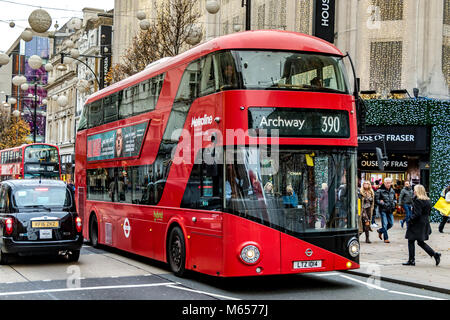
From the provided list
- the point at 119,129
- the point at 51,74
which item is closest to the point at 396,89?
the point at 119,129

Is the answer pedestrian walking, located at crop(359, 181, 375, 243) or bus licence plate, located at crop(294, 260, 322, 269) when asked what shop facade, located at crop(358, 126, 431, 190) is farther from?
bus licence plate, located at crop(294, 260, 322, 269)

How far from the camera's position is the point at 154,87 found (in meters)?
13.5

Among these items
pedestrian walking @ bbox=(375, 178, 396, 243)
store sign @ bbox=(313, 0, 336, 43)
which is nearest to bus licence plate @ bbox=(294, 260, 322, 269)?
pedestrian walking @ bbox=(375, 178, 396, 243)

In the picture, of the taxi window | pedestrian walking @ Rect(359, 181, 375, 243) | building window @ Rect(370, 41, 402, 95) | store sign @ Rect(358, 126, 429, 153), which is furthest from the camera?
building window @ Rect(370, 41, 402, 95)

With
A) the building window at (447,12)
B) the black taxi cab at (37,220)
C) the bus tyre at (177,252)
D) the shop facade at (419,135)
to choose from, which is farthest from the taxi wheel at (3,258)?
the building window at (447,12)

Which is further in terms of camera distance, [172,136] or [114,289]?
[172,136]

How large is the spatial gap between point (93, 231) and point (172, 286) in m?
7.51

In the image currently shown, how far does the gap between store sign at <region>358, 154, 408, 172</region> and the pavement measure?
8.56 meters

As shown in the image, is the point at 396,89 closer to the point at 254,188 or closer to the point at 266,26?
the point at 266,26

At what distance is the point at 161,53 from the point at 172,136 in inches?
591

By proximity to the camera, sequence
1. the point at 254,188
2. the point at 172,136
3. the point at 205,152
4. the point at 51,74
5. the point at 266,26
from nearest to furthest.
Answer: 1. the point at 254,188
2. the point at 205,152
3. the point at 172,136
4. the point at 266,26
5. the point at 51,74

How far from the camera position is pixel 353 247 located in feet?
35.1

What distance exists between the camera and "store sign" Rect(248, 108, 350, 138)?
1019 cm
